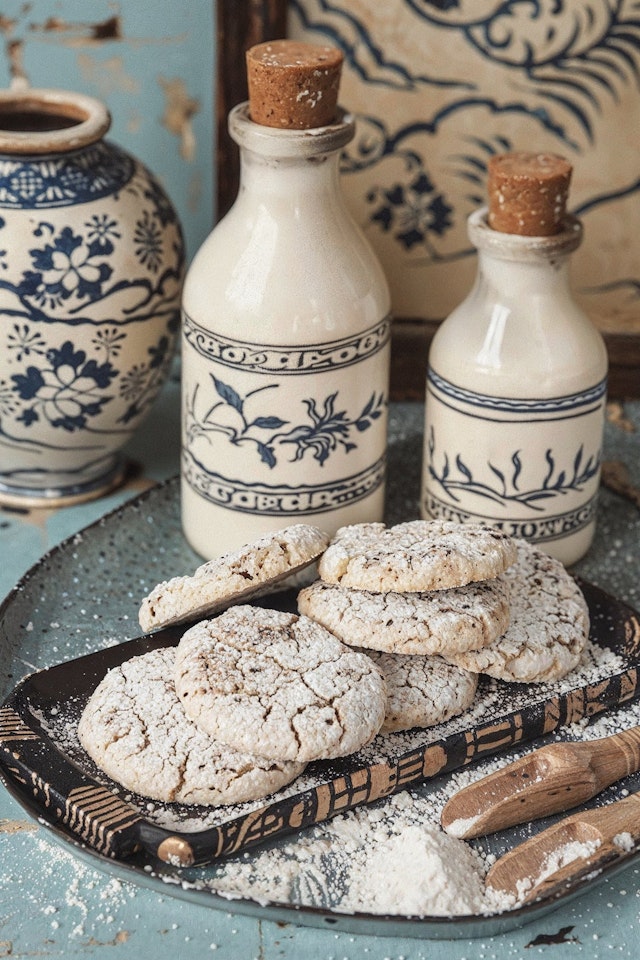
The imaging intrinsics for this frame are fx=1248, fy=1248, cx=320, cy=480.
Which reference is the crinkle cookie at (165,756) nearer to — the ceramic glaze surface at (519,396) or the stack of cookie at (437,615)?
the stack of cookie at (437,615)

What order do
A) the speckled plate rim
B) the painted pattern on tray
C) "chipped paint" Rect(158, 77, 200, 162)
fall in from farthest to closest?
"chipped paint" Rect(158, 77, 200, 162)
the painted pattern on tray
the speckled plate rim

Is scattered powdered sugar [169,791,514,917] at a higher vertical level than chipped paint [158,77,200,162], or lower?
lower

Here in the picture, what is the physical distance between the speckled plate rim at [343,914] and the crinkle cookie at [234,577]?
0.16 meters

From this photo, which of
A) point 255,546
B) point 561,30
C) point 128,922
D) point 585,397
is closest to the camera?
point 128,922

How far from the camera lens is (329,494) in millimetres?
987

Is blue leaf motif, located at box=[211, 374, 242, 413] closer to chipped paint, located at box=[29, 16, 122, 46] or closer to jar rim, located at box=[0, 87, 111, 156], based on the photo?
jar rim, located at box=[0, 87, 111, 156]

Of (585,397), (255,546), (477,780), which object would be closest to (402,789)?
(477,780)

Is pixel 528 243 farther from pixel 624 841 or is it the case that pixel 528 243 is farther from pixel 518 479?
pixel 624 841

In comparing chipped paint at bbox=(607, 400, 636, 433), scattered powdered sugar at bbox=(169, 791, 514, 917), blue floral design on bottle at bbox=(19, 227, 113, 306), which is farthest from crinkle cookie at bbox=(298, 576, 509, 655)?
chipped paint at bbox=(607, 400, 636, 433)

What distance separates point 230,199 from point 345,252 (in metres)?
0.30

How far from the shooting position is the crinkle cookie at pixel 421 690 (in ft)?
2.62

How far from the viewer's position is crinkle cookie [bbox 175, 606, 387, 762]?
736mm

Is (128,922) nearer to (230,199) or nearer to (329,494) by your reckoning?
(329,494)

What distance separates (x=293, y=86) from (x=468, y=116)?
348 millimetres
